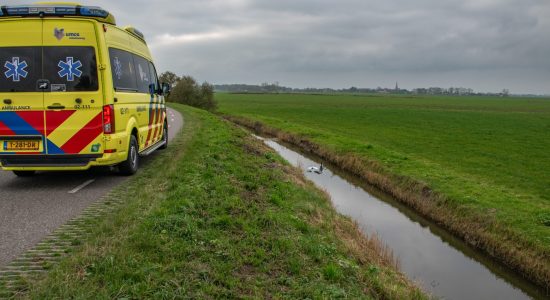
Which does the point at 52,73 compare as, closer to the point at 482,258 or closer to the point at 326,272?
the point at 326,272

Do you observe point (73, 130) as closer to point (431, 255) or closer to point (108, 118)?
point (108, 118)

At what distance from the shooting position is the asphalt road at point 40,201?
212 inches

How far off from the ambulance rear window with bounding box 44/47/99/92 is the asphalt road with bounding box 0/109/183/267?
1.99 meters

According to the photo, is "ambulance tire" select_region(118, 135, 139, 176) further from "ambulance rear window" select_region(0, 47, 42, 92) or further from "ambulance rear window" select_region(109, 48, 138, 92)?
"ambulance rear window" select_region(0, 47, 42, 92)

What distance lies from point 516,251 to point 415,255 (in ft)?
6.57

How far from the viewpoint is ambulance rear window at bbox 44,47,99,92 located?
25.6ft

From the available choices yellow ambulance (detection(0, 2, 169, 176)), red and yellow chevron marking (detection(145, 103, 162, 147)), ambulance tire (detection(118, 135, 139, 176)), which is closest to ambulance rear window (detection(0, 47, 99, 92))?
yellow ambulance (detection(0, 2, 169, 176))

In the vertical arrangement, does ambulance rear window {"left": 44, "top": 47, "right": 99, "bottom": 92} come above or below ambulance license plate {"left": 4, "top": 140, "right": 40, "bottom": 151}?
above

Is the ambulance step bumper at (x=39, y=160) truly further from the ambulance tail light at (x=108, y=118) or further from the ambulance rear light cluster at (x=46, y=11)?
the ambulance rear light cluster at (x=46, y=11)

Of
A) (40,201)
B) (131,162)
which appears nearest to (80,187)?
(40,201)

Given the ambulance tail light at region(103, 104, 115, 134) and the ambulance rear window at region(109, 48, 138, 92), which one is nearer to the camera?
the ambulance tail light at region(103, 104, 115, 134)

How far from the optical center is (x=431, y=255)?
905 centimetres

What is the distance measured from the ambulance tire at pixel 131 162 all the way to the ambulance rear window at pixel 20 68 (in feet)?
7.47

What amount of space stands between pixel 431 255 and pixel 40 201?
7.98 metres
